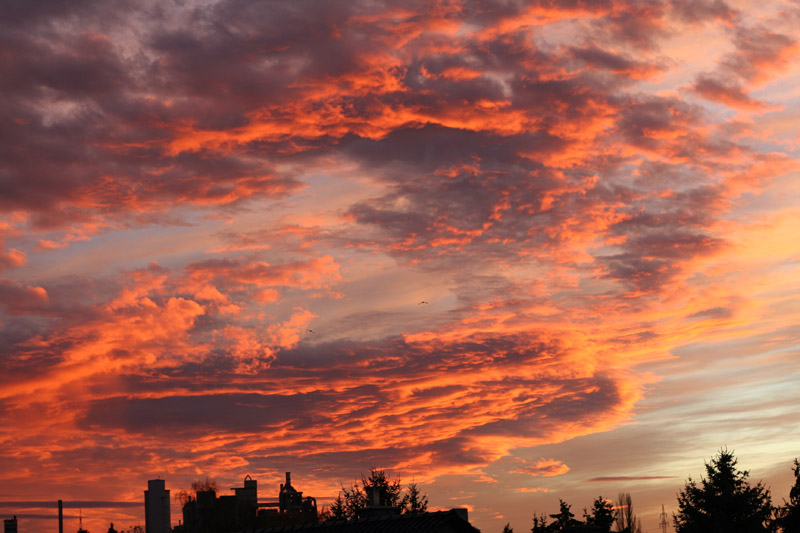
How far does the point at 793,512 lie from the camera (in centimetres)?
7712

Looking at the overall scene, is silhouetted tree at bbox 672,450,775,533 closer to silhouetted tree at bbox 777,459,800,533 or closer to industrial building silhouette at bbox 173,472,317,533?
silhouetted tree at bbox 777,459,800,533

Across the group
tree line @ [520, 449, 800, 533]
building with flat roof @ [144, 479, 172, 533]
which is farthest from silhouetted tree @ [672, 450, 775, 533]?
building with flat roof @ [144, 479, 172, 533]

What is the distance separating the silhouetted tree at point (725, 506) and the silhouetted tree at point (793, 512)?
1541 millimetres

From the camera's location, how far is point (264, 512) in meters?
109

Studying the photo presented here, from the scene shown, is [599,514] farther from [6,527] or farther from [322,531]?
[322,531]

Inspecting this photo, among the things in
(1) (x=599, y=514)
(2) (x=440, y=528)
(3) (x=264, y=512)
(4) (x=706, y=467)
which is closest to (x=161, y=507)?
(2) (x=440, y=528)

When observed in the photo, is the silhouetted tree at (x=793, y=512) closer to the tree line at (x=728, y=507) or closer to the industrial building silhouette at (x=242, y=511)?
the tree line at (x=728, y=507)

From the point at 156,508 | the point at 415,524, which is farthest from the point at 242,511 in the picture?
the point at 415,524

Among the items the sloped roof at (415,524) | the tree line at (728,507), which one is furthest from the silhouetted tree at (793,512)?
the sloped roof at (415,524)

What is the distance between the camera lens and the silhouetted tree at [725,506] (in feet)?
269

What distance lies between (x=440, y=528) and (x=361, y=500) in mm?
61726

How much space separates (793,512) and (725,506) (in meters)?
7.14

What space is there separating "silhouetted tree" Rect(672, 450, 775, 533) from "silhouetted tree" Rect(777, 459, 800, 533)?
1.54 metres

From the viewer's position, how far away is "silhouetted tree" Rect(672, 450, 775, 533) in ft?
269
